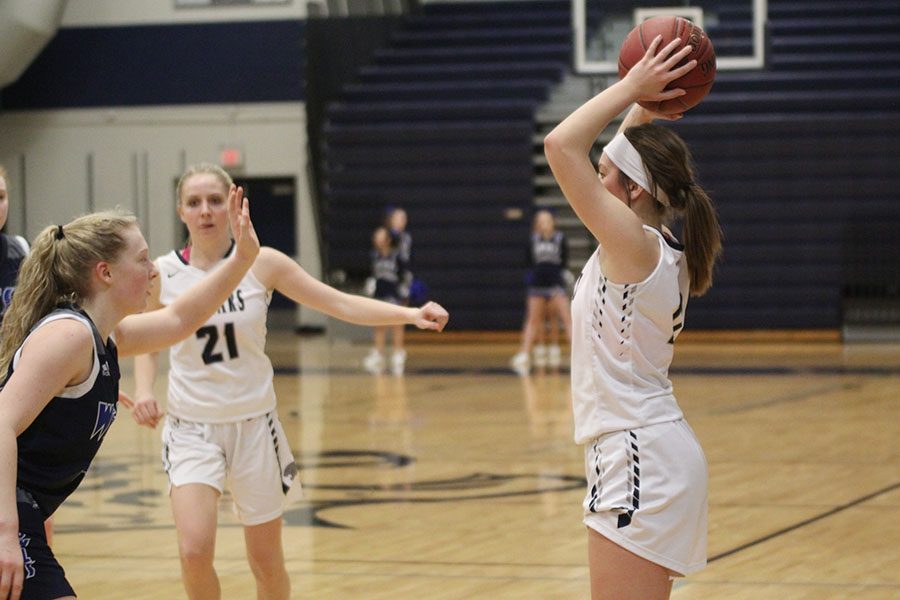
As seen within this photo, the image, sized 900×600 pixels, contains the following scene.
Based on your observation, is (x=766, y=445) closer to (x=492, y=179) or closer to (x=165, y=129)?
(x=492, y=179)

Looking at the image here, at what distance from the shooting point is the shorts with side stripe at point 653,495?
2.91 metres

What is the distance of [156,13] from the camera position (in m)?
20.3

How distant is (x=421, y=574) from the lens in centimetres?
534

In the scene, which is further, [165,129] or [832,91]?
[165,129]

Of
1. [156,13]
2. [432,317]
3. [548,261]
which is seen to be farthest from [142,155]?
[432,317]

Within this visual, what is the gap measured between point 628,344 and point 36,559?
4.21 feet

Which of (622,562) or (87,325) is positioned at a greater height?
(87,325)

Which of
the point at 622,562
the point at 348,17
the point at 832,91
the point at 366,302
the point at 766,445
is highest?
the point at 348,17

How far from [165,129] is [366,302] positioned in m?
16.5

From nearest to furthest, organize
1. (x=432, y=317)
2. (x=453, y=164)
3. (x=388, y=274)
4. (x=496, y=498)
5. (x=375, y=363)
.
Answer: (x=432, y=317) → (x=496, y=498) → (x=375, y=363) → (x=388, y=274) → (x=453, y=164)

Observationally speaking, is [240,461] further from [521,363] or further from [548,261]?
[548,261]

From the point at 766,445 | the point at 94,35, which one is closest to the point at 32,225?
the point at 94,35

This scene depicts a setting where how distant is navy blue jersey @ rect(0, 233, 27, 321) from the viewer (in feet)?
14.9

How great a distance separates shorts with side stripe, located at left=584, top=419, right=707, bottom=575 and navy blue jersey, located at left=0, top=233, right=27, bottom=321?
238 centimetres
